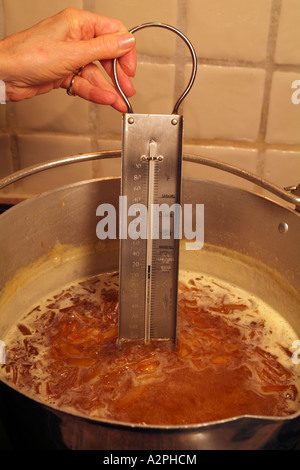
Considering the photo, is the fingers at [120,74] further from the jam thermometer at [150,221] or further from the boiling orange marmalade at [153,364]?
the boiling orange marmalade at [153,364]

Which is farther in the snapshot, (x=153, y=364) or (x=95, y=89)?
(x=95, y=89)

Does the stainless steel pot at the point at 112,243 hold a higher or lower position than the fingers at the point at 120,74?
lower

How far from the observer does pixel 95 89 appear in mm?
949

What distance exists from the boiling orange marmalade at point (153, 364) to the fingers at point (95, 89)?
1.38 ft

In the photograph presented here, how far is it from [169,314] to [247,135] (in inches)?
22.1

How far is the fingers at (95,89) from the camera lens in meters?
0.95

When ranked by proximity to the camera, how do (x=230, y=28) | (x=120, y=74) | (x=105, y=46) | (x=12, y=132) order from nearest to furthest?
(x=105, y=46), (x=120, y=74), (x=230, y=28), (x=12, y=132)

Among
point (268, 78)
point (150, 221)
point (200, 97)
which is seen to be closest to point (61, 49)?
point (150, 221)

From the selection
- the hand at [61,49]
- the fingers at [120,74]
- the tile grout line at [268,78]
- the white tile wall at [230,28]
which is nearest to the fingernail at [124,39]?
the hand at [61,49]

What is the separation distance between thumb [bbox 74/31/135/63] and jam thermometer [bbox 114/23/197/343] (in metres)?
0.06

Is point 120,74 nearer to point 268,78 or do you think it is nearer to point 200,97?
point 200,97

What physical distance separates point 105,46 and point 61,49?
0.26ft

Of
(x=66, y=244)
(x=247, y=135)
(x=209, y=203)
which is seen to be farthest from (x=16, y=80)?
(x=247, y=135)

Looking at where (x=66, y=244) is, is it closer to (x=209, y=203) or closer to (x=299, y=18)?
(x=209, y=203)
